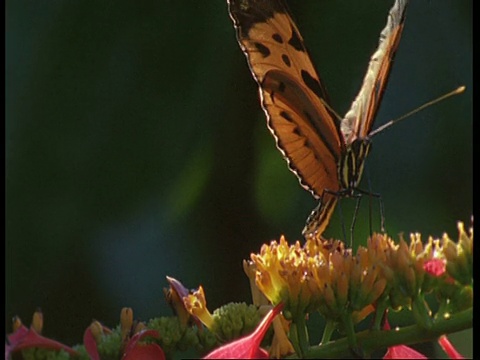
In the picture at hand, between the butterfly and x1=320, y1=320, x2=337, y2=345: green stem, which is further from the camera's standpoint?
the butterfly

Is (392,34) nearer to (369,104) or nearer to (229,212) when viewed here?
(369,104)

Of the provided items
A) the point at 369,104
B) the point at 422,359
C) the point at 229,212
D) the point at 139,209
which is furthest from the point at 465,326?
the point at 139,209

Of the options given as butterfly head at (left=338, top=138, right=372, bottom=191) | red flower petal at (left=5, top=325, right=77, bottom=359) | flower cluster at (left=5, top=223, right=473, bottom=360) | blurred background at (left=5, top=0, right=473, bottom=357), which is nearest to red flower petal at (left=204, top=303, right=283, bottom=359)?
flower cluster at (left=5, top=223, right=473, bottom=360)

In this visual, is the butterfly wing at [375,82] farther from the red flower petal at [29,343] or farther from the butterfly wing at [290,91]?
the red flower petal at [29,343]

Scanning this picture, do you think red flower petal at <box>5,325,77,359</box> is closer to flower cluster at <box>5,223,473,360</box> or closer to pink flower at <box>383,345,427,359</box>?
flower cluster at <box>5,223,473,360</box>

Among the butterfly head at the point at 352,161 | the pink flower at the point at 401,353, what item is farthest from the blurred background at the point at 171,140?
the pink flower at the point at 401,353

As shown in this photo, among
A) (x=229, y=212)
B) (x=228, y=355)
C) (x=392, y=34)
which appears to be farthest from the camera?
(x=229, y=212)

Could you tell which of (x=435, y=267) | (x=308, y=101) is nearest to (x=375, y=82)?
(x=308, y=101)

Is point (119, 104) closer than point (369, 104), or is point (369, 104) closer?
point (369, 104)

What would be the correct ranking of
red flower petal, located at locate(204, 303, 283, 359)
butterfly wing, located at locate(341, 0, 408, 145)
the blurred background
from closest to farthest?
1. red flower petal, located at locate(204, 303, 283, 359)
2. butterfly wing, located at locate(341, 0, 408, 145)
3. the blurred background
